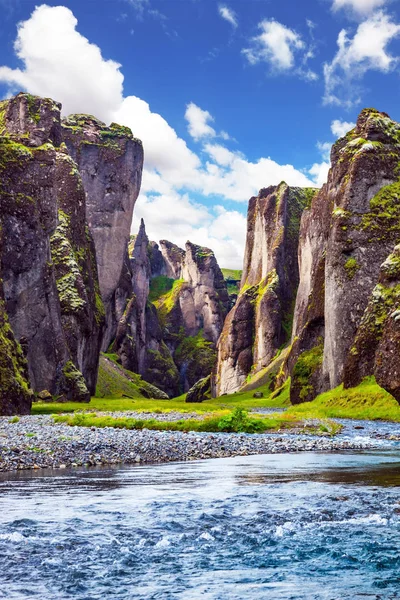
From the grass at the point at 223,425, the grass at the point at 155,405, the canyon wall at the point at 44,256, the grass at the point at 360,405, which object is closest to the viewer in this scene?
the grass at the point at 223,425

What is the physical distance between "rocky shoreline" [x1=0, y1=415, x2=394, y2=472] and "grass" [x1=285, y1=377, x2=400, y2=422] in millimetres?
14882

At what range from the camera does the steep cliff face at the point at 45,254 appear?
3236 inches

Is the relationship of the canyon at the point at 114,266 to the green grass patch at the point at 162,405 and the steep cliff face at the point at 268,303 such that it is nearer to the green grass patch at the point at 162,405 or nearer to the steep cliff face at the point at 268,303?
the steep cliff face at the point at 268,303

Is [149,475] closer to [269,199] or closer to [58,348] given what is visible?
[58,348]

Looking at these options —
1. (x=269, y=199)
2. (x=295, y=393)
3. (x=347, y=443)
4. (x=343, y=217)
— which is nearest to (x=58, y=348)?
(x=295, y=393)

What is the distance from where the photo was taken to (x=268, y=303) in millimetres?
171125

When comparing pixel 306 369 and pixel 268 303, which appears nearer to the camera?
pixel 306 369

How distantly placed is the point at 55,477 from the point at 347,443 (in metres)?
17.5

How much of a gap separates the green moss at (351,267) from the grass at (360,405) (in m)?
14.7

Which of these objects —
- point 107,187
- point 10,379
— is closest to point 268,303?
point 107,187

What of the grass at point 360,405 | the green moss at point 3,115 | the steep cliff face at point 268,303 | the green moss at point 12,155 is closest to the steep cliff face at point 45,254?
the green moss at point 12,155

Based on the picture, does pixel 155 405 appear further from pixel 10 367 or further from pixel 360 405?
pixel 360 405

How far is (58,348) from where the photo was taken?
89.8 metres

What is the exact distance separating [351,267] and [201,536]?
6235 cm
